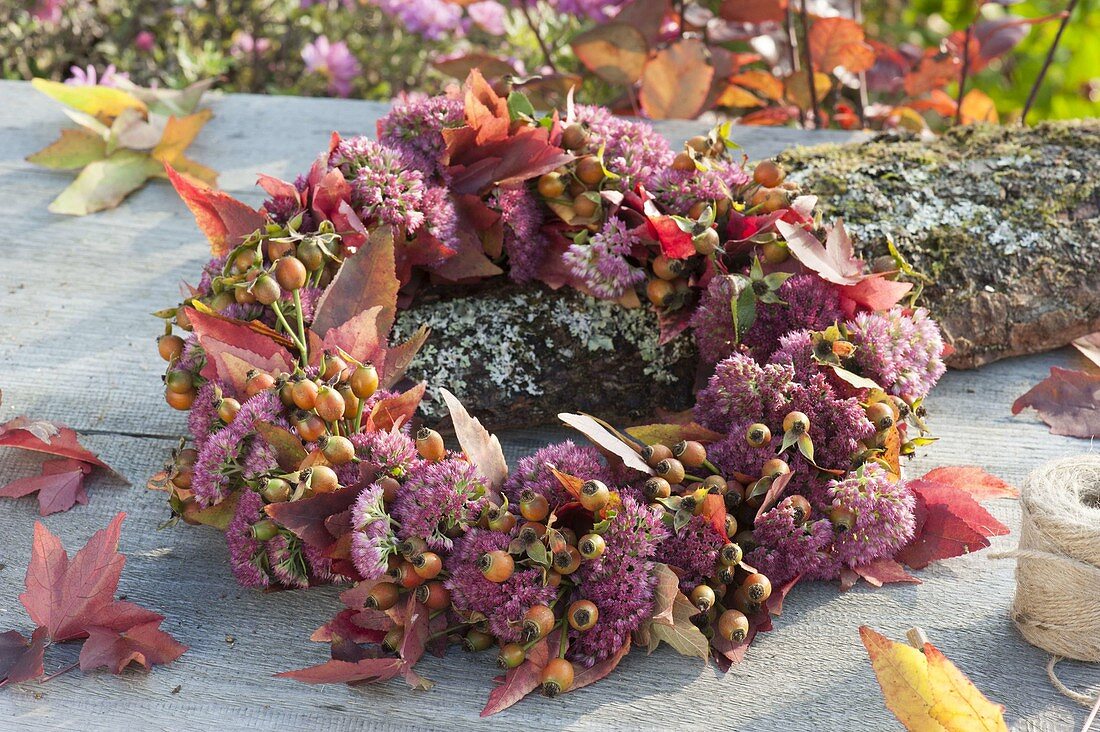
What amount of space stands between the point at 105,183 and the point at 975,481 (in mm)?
1584

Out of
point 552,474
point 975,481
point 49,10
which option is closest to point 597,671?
point 552,474

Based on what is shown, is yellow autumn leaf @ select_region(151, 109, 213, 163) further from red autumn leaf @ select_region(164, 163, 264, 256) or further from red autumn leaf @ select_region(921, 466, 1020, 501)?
red autumn leaf @ select_region(921, 466, 1020, 501)

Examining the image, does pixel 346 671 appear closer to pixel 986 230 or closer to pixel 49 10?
pixel 986 230

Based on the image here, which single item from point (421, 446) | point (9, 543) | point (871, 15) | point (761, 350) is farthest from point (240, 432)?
point (871, 15)

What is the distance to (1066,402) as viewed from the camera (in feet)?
4.83

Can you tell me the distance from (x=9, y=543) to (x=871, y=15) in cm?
331

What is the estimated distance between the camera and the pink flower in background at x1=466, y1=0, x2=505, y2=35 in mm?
2566

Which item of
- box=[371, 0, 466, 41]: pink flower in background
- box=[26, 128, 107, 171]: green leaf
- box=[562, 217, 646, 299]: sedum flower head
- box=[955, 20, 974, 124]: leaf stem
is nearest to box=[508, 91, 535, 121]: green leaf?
box=[562, 217, 646, 299]: sedum flower head

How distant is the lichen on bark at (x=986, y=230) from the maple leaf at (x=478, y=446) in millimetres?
711

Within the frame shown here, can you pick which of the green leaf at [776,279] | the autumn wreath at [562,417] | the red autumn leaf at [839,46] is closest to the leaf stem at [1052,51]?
the red autumn leaf at [839,46]

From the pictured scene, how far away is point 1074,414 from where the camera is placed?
4.79ft

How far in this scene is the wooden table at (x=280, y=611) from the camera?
3.36 ft

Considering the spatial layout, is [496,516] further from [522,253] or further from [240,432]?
[522,253]

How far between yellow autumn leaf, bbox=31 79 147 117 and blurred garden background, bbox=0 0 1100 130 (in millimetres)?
244
